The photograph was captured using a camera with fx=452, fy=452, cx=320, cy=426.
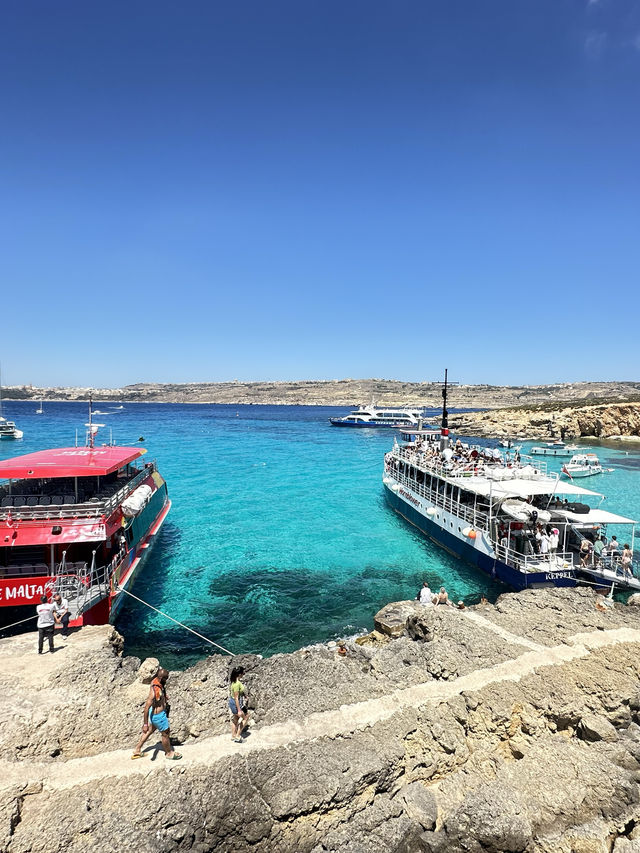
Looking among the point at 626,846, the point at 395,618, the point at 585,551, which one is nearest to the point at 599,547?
the point at 585,551

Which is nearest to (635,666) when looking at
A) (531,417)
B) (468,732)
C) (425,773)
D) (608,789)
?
(608,789)

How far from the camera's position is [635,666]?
10531mm

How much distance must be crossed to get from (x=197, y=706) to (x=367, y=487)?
31.6m

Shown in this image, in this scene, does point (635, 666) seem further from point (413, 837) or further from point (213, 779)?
point (213, 779)

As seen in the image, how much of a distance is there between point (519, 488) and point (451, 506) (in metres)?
4.04

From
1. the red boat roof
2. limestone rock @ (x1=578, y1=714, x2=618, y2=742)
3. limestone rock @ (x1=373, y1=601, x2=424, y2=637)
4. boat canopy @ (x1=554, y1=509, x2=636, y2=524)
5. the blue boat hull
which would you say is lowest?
the blue boat hull

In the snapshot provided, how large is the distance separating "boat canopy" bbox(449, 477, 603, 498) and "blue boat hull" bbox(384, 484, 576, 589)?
2647 mm

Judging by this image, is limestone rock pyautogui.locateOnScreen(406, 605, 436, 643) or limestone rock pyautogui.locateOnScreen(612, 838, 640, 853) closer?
limestone rock pyautogui.locateOnScreen(612, 838, 640, 853)

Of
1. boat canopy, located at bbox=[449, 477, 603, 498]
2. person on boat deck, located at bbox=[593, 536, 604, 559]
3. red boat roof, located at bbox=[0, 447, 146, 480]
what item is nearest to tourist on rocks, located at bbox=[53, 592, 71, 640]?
red boat roof, located at bbox=[0, 447, 146, 480]

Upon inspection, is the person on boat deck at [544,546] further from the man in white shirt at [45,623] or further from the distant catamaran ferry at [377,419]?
the distant catamaran ferry at [377,419]

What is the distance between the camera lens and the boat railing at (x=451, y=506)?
20.9m

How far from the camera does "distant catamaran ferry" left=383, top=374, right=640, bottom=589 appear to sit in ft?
57.6

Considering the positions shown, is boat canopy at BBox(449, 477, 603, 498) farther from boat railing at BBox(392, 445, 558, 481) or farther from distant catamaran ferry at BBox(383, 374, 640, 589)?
boat railing at BBox(392, 445, 558, 481)

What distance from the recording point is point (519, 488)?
66.6ft
